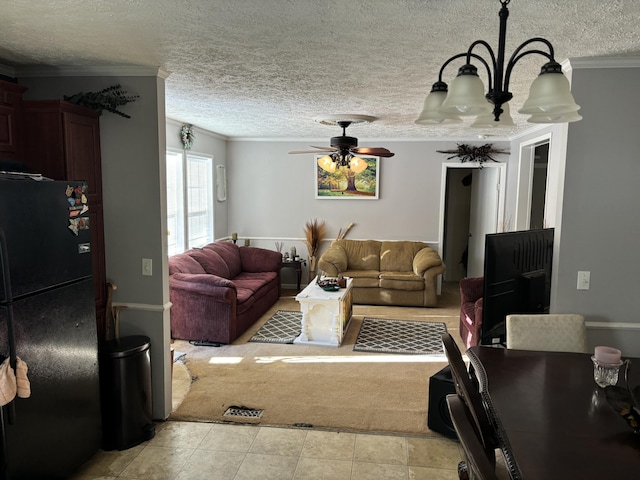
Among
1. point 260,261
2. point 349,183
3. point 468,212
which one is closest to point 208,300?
point 260,261

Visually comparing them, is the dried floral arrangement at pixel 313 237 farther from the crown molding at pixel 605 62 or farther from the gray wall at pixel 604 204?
the crown molding at pixel 605 62

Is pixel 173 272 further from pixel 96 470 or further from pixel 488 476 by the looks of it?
pixel 488 476

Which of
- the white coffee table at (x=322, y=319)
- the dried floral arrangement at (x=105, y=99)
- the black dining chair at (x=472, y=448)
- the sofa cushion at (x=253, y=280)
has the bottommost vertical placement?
the white coffee table at (x=322, y=319)

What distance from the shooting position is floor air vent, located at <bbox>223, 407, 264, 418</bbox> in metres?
3.39

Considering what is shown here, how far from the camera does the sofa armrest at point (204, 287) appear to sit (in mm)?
4852

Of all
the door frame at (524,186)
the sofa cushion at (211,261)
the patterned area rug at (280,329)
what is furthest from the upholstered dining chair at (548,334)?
the sofa cushion at (211,261)

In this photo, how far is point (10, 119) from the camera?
2709 millimetres

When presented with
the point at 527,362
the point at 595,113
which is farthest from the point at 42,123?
the point at 595,113

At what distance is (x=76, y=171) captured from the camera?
289 cm

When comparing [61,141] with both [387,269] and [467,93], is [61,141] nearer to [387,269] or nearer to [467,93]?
[467,93]

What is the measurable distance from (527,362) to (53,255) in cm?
247

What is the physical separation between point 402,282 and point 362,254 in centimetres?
87

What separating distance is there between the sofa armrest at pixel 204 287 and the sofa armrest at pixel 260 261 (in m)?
1.76

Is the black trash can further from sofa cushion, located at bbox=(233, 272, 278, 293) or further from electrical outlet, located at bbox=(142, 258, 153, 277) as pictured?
sofa cushion, located at bbox=(233, 272, 278, 293)
